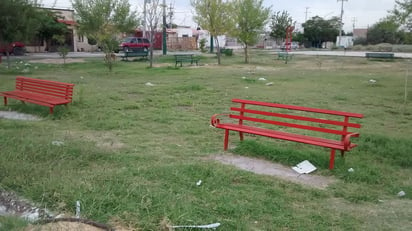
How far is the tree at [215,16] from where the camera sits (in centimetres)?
2883

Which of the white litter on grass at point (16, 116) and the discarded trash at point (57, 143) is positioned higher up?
the discarded trash at point (57, 143)

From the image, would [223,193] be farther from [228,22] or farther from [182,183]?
[228,22]

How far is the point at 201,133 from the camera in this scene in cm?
701

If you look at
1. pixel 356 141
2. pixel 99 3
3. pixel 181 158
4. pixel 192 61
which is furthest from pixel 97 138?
pixel 192 61

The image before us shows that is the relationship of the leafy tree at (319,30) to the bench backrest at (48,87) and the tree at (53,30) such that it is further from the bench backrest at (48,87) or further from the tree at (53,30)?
the bench backrest at (48,87)

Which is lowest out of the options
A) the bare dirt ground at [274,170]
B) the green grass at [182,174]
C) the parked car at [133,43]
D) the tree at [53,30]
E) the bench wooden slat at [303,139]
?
the bare dirt ground at [274,170]

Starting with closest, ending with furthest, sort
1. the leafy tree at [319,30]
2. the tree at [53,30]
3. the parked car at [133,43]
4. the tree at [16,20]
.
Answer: the tree at [16,20]
the parked car at [133,43]
the tree at [53,30]
the leafy tree at [319,30]

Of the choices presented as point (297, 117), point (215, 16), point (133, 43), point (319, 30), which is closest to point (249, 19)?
point (215, 16)

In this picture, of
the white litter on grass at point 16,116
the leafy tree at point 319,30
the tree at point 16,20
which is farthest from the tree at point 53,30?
the leafy tree at point 319,30

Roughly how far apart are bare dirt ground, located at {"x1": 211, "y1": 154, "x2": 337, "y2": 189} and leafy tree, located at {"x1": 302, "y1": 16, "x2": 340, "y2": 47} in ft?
238

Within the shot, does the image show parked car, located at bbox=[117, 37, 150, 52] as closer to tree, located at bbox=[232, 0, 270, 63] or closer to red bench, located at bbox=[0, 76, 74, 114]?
tree, located at bbox=[232, 0, 270, 63]

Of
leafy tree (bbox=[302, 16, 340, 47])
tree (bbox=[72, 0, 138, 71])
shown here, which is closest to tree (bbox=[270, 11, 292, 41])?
leafy tree (bbox=[302, 16, 340, 47])

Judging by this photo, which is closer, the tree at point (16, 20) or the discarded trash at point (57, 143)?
the discarded trash at point (57, 143)

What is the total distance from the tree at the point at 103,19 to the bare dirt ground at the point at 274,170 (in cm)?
1611
